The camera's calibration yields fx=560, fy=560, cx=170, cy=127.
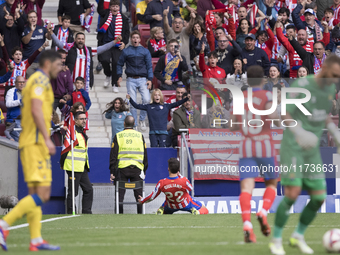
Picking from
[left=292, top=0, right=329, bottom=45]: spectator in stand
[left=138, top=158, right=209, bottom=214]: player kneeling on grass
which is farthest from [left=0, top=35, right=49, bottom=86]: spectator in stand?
[left=292, top=0, right=329, bottom=45]: spectator in stand

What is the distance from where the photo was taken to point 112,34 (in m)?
16.2

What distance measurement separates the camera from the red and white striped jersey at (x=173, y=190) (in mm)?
10477

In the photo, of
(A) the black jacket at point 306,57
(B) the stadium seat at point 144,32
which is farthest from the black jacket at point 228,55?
(B) the stadium seat at point 144,32

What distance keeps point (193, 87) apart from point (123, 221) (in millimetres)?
5276

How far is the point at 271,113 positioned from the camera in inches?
239

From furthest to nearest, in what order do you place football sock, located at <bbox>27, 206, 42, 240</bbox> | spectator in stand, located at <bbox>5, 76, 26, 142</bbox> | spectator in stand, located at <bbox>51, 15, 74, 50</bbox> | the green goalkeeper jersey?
spectator in stand, located at <bbox>51, 15, 74, 50</bbox>, spectator in stand, located at <bbox>5, 76, 26, 142</bbox>, the green goalkeeper jersey, football sock, located at <bbox>27, 206, 42, 240</bbox>

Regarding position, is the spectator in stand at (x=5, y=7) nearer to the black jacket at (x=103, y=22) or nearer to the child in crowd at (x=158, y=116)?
the black jacket at (x=103, y=22)

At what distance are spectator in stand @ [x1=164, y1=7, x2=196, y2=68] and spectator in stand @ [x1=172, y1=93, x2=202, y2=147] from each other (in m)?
2.59

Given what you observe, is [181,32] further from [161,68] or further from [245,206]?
[245,206]

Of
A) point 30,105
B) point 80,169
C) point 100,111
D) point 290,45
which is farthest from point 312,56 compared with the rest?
point 30,105

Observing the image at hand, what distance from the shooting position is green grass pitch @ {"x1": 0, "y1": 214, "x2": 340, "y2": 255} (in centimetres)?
566

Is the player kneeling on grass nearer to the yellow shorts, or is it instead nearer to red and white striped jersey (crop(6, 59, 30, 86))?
the yellow shorts

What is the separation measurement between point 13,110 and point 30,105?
7.90 m

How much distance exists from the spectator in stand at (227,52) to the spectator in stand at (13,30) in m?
5.54
